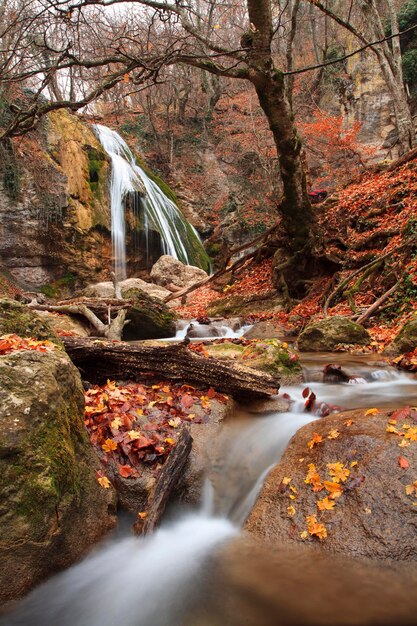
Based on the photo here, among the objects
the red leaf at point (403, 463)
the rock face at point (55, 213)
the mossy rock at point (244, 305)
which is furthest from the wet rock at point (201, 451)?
the rock face at point (55, 213)

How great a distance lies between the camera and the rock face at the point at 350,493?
2334 millimetres

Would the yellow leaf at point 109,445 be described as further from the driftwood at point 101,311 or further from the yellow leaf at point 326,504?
the driftwood at point 101,311

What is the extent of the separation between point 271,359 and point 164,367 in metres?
1.47

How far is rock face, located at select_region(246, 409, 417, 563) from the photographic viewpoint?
233 cm

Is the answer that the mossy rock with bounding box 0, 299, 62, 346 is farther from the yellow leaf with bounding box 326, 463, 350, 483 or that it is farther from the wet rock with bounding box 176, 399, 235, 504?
the yellow leaf with bounding box 326, 463, 350, 483

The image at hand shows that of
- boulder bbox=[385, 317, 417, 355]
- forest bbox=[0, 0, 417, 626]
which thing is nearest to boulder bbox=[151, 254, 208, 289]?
forest bbox=[0, 0, 417, 626]

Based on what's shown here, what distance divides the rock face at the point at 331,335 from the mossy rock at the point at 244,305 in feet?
11.7

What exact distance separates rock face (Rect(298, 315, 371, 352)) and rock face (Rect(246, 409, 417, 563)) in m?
3.70

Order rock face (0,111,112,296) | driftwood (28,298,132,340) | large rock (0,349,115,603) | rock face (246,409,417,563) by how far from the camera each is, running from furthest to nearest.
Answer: rock face (0,111,112,296) → driftwood (28,298,132,340) → rock face (246,409,417,563) → large rock (0,349,115,603)

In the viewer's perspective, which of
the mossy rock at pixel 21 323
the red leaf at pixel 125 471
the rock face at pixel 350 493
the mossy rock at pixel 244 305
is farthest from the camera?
the mossy rock at pixel 244 305

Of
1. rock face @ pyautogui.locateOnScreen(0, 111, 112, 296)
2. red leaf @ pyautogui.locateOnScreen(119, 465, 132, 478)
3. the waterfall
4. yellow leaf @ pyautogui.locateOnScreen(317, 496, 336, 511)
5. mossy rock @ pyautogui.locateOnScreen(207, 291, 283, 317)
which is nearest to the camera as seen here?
yellow leaf @ pyautogui.locateOnScreen(317, 496, 336, 511)

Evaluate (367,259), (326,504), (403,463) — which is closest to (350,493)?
(326,504)

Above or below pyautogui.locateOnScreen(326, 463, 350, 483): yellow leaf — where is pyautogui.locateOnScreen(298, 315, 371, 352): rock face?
above

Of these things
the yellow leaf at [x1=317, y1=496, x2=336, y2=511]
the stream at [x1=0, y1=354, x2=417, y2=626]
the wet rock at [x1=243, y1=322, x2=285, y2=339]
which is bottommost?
the stream at [x1=0, y1=354, x2=417, y2=626]
